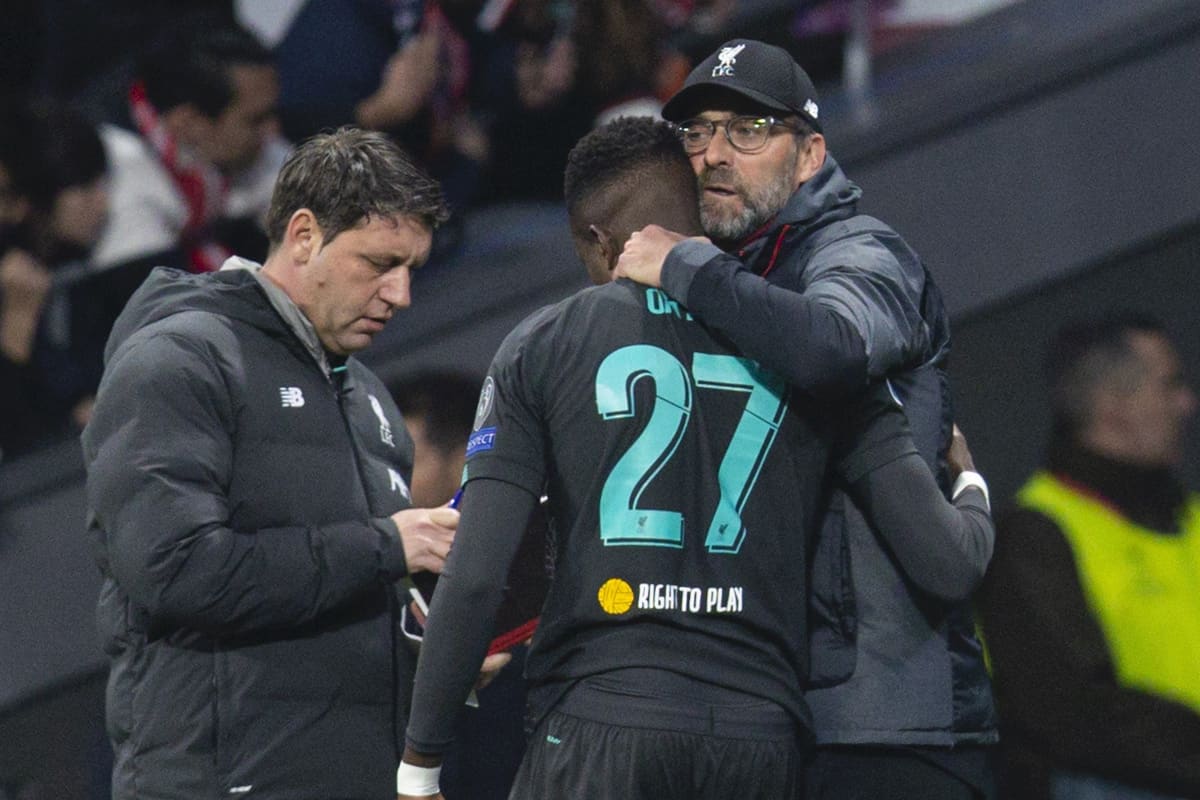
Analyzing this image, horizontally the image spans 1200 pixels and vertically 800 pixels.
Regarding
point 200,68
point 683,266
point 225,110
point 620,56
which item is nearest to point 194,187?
point 225,110

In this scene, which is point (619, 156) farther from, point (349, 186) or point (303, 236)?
point (303, 236)

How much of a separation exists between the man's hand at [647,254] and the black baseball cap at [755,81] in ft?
1.09

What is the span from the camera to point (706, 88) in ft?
10.7

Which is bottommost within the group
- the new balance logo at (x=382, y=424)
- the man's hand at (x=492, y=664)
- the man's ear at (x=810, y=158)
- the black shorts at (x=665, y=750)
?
the man's hand at (x=492, y=664)

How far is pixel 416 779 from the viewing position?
306 cm

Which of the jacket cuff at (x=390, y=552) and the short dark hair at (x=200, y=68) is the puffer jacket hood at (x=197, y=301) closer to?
the jacket cuff at (x=390, y=552)

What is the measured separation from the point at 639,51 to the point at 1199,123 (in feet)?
6.49

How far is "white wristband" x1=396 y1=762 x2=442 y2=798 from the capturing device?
10.1 feet

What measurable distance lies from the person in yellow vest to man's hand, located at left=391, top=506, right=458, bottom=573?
7.20ft

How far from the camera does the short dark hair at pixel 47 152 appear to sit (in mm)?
5699

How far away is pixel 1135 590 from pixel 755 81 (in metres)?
2.49

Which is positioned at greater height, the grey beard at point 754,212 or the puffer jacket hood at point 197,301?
the grey beard at point 754,212

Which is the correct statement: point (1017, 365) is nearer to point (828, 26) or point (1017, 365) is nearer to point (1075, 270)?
point (1075, 270)

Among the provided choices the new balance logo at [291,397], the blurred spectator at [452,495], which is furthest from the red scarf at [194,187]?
the new balance logo at [291,397]
